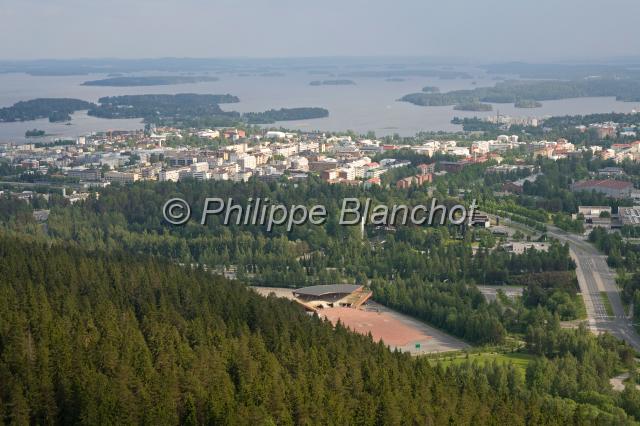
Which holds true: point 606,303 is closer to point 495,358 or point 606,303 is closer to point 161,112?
point 495,358

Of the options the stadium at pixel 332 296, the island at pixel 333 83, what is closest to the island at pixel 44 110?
the island at pixel 333 83

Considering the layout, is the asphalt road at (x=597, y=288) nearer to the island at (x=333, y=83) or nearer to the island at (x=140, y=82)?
the island at (x=140, y=82)

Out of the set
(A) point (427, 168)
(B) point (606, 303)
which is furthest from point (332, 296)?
(A) point (427, 168)

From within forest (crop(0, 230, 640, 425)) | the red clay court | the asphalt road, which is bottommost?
the red clay court

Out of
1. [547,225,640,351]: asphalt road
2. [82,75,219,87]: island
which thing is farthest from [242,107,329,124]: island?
[82,75,219,87]: island

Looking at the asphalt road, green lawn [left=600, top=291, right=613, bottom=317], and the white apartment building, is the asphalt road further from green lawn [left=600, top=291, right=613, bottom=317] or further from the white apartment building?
the white apartment building

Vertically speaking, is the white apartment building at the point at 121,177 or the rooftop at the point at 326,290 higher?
the rooftop at the point at 326,290
